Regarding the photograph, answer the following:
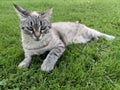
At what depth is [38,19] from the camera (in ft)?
11.9

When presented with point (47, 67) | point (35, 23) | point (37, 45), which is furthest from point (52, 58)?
point (35, 23)

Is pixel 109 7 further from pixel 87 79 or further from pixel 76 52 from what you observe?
pixel 87 79

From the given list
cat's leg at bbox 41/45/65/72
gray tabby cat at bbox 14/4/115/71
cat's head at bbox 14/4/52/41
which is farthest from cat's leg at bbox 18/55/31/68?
cat's head at bbox 14/4/52/41

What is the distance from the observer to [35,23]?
A: 357cm

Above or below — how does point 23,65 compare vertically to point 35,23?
below

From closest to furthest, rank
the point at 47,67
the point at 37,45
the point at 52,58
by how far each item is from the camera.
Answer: the point at 47,67
the point at 52,58
the point at 37,45

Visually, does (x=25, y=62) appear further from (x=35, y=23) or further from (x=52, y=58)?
(x=35, y=23)

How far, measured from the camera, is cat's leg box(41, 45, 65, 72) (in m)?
3.54

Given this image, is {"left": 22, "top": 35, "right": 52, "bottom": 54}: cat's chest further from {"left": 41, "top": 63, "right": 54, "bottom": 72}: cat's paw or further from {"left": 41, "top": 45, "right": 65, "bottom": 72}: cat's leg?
{"left": 41, "top": 63, "right": 54, "bottom": 72}: cat's paw

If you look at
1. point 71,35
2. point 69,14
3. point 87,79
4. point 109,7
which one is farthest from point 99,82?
point 109,7

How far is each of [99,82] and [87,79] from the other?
161 mm

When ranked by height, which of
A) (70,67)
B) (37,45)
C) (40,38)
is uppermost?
(40,38)

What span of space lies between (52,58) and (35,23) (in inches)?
21.3

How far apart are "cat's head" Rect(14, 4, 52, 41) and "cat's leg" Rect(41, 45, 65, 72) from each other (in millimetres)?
305
